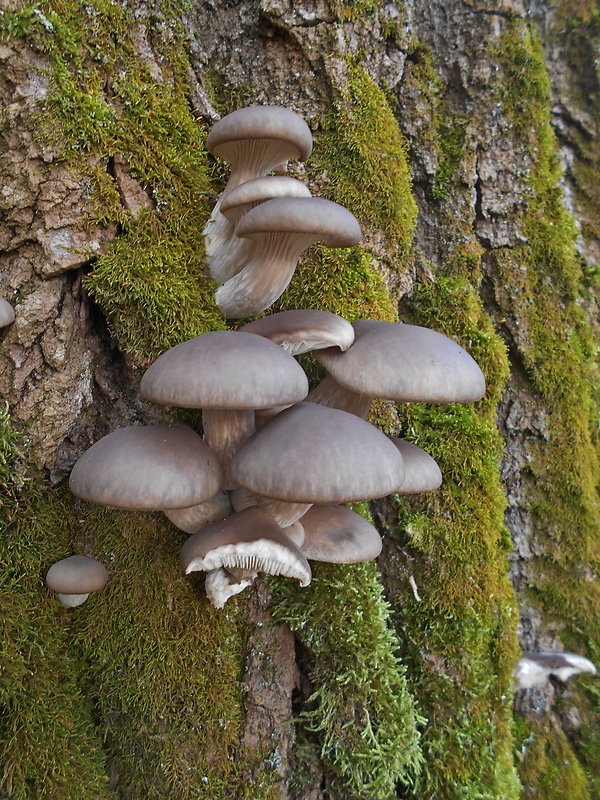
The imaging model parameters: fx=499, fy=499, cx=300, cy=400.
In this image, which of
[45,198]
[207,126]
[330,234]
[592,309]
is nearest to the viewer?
[330,234]

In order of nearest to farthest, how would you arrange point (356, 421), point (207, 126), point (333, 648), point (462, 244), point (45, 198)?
point (356, 421)
point (45, 198)
point (333, 648)
point (207, 126)
point (462, 244)

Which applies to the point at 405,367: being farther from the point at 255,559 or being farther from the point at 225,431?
the point at 255,559

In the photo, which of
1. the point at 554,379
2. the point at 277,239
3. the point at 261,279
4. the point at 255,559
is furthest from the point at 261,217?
the point at 554,379

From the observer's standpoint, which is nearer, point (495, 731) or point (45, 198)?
point (45, 198)

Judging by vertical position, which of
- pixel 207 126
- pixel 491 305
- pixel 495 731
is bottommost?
pixel 495 731

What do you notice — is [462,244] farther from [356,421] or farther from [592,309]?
[356,421]

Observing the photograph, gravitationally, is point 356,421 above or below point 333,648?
above

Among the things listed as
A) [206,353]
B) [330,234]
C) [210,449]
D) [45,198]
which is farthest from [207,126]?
[210,449]

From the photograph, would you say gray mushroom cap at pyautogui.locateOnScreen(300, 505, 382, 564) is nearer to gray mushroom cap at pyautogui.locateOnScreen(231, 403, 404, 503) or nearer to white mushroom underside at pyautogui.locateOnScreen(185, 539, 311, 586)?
white mushroom underside at pyautogui.locateOnScreen(185, 539, 311, 586)
